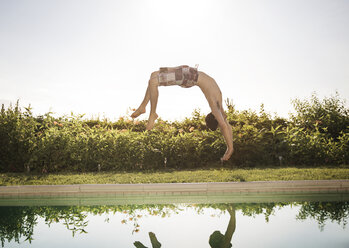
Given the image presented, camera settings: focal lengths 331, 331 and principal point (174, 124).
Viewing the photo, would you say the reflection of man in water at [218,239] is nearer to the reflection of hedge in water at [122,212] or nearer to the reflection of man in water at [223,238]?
the reflection of man in water at [223,238]

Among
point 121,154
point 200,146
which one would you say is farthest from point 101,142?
point 200,146

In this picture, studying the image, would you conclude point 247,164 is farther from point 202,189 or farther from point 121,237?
point 121,237

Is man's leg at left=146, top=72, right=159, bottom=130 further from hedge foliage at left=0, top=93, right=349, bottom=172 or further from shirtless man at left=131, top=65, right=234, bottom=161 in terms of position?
hedge foliage at left=0, top=93, right=349, bottom=172

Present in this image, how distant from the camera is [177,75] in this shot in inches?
246

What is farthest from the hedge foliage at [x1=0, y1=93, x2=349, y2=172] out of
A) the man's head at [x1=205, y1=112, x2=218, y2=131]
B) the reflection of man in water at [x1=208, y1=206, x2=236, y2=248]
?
the reflection of man in water at [x1=208, y1=206, x2=236, y2=248]

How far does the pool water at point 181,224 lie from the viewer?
377 centimetres

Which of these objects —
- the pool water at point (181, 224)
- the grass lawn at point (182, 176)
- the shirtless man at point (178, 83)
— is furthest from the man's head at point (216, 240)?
the shirtless man at point (178, 83)

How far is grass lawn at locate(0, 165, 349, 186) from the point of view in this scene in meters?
6.76

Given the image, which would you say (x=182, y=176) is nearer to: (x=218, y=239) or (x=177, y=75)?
(x=177, y=75)

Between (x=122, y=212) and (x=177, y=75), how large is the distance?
2.68 m

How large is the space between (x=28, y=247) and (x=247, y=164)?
6111 mm

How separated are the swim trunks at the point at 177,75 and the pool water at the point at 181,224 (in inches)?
86.3

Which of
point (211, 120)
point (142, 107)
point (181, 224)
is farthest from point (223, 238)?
point (211, 120)

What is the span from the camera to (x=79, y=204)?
577 cm
